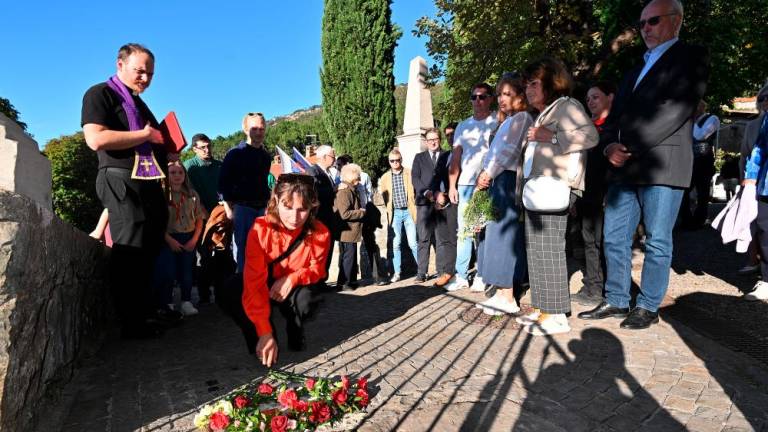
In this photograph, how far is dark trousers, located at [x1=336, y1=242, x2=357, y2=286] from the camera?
6.35m

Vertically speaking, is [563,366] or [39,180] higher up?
[39,180]

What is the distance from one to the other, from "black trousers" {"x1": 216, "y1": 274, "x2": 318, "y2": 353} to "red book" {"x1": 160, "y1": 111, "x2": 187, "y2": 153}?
1.22 m

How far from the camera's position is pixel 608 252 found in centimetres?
384

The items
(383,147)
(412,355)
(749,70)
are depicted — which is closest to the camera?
(412,355)

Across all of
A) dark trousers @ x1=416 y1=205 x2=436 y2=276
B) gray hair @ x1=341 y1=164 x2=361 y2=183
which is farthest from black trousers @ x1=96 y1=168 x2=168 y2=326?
dark trousers @ x1=416 y1=205 x2=436 y2=276

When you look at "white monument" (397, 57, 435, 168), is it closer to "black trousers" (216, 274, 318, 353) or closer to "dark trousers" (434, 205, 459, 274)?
"dark trousers" (434, 205, 459, 274)

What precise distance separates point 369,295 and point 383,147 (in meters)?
Result: 15.8

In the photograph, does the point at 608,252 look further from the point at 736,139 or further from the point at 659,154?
the point at 736,139

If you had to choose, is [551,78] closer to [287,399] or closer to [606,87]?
[606,87]

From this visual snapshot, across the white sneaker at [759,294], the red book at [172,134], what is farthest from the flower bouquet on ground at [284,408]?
the white sneaker at [759,294]

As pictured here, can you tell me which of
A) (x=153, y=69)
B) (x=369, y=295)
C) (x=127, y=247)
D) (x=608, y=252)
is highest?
(x=153, y=69)

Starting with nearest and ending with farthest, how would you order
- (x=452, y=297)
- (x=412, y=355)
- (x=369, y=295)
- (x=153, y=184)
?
(x=412, y=355) < (x=153, y=184) < (x=452, y=297) < (x=369, y=295)

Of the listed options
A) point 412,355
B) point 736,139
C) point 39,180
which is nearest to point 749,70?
point 412,355

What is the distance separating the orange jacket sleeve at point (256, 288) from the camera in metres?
Answer: 3.03
